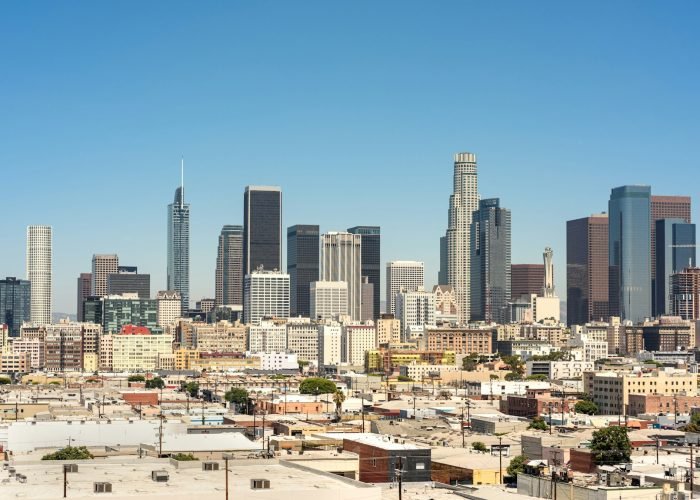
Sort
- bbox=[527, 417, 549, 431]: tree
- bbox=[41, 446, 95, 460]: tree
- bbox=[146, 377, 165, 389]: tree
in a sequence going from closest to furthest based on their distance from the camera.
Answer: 1. bbox=[41, 446, 95, 460]: tree
2. bbox=[527, 417, 549, 431]: tree
3. bbox=[146, 377, 165, 389]: tree

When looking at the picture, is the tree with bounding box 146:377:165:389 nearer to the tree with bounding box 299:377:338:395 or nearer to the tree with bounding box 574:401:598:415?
the tree with bounding box 299:377:338:395

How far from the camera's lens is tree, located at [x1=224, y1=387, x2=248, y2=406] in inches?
4560

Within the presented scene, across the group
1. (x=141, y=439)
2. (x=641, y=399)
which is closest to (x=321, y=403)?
(x=641, y=399)

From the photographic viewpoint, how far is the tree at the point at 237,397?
11581 cm

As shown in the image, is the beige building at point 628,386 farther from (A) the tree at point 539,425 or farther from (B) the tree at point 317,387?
(B) the tree at point 317,387

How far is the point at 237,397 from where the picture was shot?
118 meters

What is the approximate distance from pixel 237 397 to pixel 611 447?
57.6 meters

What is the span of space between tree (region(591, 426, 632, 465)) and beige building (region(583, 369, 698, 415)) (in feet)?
144

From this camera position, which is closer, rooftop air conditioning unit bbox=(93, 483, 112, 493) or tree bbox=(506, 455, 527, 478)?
rooftop air conditioning unit bbox=(93, 483, 112, 493)

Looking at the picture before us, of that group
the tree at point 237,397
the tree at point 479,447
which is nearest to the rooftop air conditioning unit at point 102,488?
the tree at point 479,447

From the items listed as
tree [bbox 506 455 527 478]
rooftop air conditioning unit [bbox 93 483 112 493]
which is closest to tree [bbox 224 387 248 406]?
tree [bbox 506 455 527 478]

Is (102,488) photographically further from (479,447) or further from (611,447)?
(479,447)

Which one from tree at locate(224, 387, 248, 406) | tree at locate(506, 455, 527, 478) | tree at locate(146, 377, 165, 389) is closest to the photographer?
tree at locate(506, 455, 527, 478)

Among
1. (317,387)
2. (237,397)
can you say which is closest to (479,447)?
(237,397)
